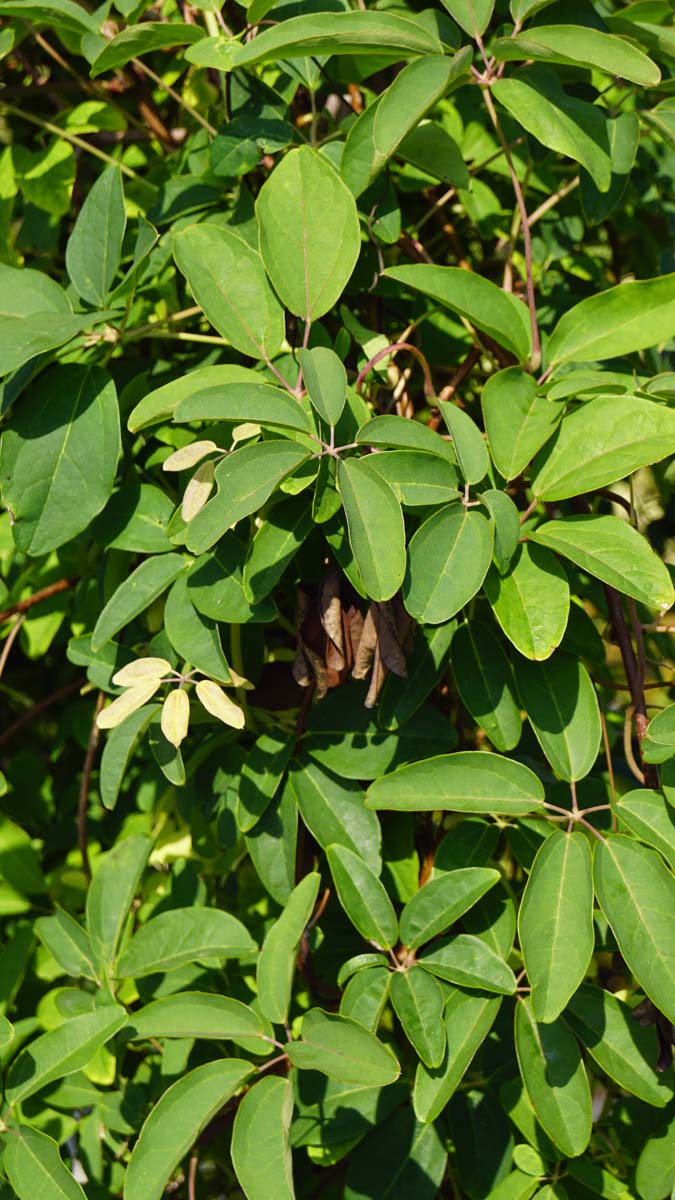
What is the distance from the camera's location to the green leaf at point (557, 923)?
0.82m

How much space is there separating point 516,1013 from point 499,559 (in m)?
0.39

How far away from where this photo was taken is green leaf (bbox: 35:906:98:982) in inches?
41.4

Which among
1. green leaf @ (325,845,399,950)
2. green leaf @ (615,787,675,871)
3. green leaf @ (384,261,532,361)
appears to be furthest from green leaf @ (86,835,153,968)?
green leaf @ (384,261,532,361)

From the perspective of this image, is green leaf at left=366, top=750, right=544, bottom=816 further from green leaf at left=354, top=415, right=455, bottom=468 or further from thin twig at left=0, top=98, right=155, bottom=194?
thin twig at left=0, top=98, right=155, bottom=194

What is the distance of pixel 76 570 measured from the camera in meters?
1.28

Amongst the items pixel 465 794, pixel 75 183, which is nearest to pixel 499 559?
pixel 465 794

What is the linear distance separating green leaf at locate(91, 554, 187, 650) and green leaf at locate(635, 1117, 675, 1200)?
2.05 feet

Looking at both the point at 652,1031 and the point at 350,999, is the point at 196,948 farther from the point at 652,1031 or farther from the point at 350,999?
the point at 652,1031

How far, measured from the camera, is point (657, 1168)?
93cm

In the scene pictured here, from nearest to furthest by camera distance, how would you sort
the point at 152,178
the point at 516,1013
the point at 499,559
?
the point at 499,559, the point at 516,1013, the point at 152,178

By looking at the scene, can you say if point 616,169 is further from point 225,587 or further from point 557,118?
point 225,587

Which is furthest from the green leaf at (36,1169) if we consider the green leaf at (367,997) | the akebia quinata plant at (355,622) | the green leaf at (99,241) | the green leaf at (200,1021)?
the green leaf at (99,241)

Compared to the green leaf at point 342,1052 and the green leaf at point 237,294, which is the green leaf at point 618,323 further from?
the green leaf at point 342,1052

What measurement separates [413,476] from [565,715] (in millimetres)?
242
